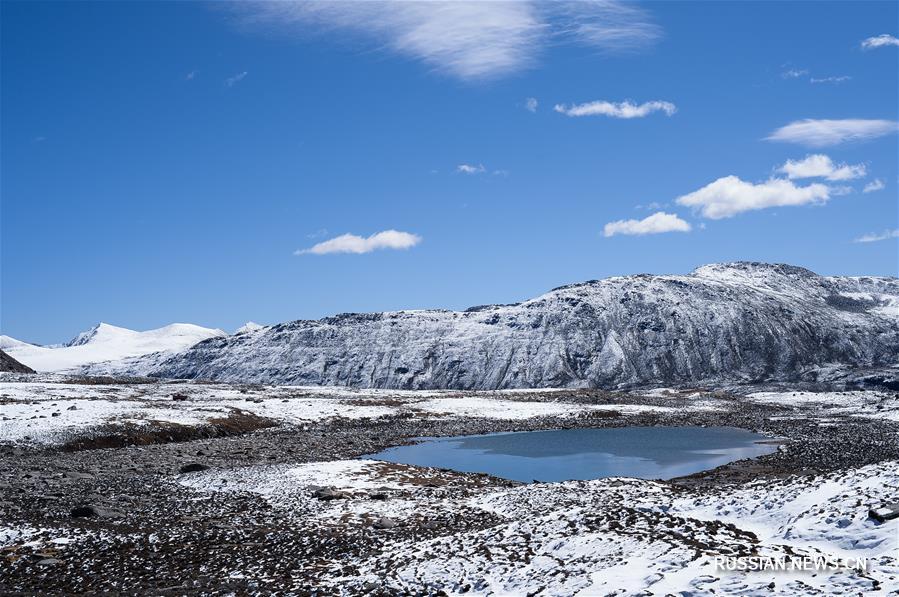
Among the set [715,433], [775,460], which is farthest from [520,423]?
[775,460]

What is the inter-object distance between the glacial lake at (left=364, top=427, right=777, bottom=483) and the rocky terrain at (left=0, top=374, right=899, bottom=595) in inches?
179

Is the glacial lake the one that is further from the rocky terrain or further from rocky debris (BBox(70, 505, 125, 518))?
rocky debris (BBox(70, 505, 125, 518))

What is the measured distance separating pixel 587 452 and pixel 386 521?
3560 centimetres

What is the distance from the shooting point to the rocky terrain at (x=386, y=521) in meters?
19.0

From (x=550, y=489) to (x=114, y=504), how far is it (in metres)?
21.7

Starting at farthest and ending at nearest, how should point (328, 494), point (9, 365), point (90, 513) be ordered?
1. point (9, 365)
2. point (328, 494)
3. point (90, 513)

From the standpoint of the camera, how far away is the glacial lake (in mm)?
48906

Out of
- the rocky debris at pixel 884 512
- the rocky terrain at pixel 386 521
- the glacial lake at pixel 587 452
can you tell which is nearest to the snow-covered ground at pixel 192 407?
the rocky terrain at pixel 386 521

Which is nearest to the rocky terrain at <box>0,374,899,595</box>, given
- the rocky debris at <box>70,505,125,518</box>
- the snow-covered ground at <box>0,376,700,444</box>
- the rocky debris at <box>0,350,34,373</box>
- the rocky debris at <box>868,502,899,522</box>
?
the rocky debris at <box>70,505,125,518</box>

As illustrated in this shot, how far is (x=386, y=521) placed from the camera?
95.4 ft

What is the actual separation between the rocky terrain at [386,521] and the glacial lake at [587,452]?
4538 millimetres

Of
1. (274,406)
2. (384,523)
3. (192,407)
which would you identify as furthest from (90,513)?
(274,406)

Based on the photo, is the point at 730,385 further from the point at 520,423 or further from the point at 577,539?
the point at 577,539

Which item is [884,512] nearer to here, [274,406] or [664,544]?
[664,544]
